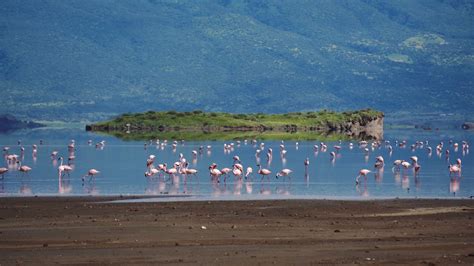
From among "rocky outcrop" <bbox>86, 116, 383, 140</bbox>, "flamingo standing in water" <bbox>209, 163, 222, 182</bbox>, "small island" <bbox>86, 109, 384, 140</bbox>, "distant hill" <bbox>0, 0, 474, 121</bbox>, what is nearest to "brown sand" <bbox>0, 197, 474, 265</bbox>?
"flamingo standing in water" <bbox>209, 163, 222, 182</bbox>

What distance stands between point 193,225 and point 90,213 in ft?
9.77

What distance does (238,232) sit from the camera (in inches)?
770

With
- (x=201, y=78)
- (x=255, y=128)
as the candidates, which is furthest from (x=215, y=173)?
(x=201, y=78)

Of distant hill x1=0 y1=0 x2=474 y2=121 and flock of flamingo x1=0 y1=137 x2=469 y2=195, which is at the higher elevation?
distant hill x1=0 y1=0 x2=474 y2=121

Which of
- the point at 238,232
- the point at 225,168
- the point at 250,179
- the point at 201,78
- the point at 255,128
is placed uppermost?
the point at 201,78

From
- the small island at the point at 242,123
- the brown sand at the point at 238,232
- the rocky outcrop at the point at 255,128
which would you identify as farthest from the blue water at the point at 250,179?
the small island at the point at 242,123

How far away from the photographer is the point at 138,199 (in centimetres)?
2653

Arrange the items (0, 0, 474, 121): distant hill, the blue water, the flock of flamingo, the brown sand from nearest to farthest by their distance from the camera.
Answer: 1. the brown sand
2. the blue water
3. the flock of flamingo
4. (0, 0, 474, 121): distant hill

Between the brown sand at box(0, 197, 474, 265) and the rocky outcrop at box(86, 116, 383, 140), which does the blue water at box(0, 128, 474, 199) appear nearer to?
the brown sand at box(0, 197, 474, 265)

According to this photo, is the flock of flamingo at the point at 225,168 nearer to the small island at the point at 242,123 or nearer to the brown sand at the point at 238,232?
the brown sand at the point at 238,232

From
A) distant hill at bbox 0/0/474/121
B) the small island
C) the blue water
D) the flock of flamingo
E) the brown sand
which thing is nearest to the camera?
the brown sand

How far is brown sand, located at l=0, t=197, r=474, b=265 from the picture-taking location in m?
16.5

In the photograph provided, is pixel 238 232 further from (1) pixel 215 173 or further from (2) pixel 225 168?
(2) pixel 225 168

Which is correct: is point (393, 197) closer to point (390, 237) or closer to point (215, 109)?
point (390, 237)
